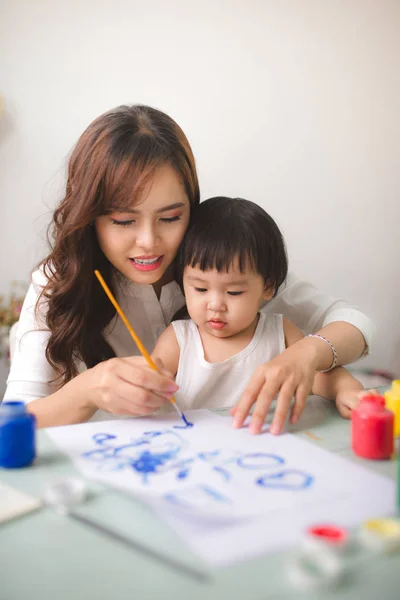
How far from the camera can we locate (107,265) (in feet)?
5.00

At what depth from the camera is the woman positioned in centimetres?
124

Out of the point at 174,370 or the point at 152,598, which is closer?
the point at 152,598

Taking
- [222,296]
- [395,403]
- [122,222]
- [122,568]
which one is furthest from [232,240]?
[122,568]

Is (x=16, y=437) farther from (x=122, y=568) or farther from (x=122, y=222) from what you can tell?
(x=122, y=222)

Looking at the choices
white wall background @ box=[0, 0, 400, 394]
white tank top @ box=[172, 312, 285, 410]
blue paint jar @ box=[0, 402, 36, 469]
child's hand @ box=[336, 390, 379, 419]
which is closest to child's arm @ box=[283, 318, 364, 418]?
child's hand @ box=[336, 390, 379, 419]

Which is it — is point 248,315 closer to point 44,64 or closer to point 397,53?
point 44,64

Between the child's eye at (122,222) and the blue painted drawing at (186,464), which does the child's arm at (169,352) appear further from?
the blue painted drawing at (186,464)

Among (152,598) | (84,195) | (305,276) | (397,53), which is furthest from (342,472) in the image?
(397,53)

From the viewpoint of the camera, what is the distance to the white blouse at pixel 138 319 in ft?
4.56

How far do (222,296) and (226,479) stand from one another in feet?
1.89

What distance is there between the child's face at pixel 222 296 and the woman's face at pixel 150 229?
76 mm

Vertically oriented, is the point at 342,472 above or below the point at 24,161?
below

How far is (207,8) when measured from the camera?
2.51 meters

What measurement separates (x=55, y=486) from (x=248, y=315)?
0.71m
